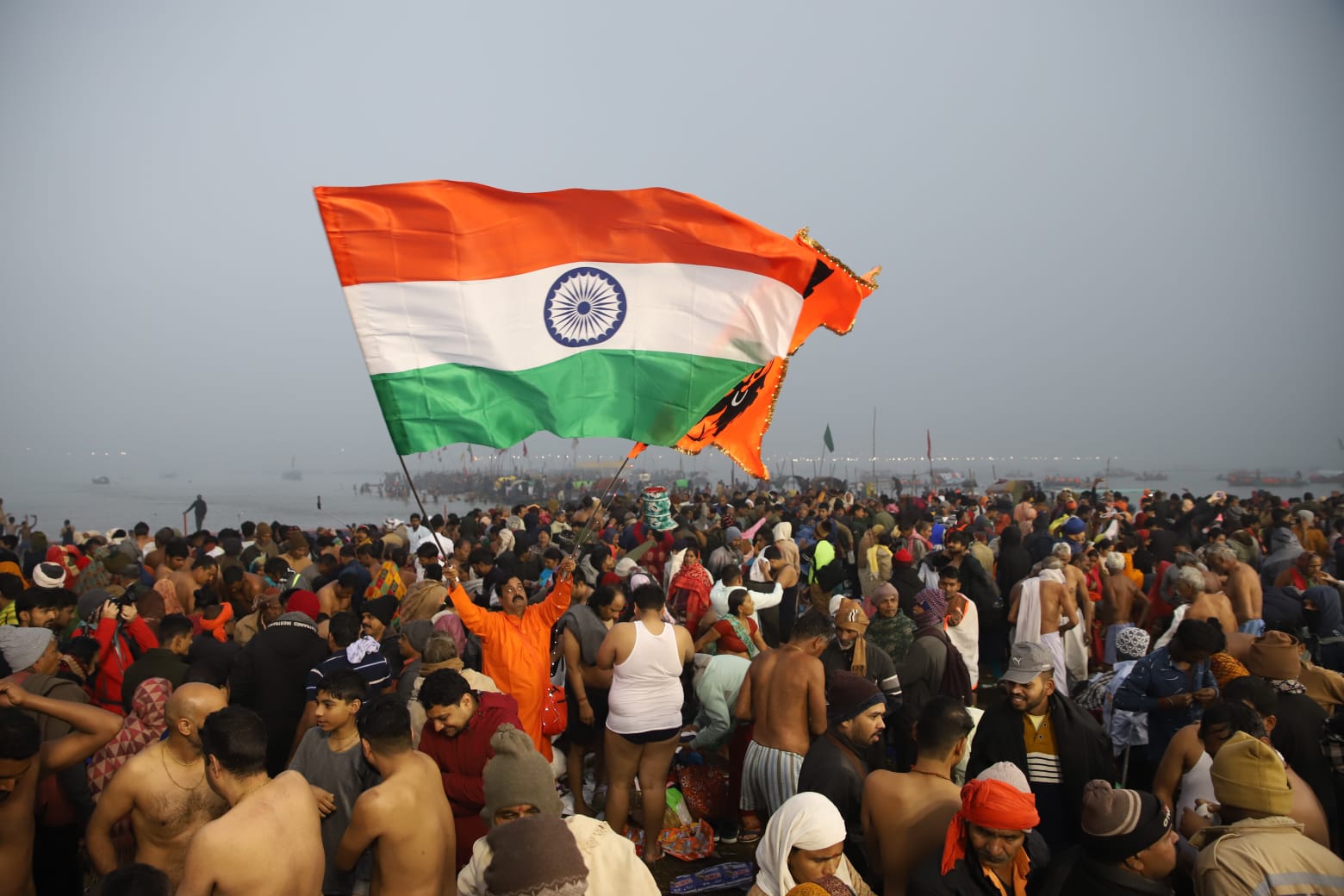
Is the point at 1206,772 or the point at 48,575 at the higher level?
the point at 48,575

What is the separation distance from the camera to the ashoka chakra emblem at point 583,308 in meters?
5.44

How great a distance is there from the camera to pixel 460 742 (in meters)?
3.89

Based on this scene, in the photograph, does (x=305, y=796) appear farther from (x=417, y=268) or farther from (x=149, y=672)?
(x=417, y=268)

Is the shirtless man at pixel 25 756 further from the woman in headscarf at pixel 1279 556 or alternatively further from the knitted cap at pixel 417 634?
the woman in headscarf at pixel 1279 556

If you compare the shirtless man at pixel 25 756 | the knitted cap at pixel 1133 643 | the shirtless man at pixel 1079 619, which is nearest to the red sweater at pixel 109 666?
the shirtless man at pixel 25 756

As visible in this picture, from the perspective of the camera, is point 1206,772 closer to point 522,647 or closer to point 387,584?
point 522,647

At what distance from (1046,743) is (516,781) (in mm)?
2594

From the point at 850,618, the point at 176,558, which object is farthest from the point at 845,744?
the point at 176,558

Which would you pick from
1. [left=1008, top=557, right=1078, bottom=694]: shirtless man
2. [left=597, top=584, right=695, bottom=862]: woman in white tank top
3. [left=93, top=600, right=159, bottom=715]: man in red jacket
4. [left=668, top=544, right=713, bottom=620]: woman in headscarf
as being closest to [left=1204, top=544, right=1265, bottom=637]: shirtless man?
[left=1008, top=557, right=1078, bottom=694]: shirtless man

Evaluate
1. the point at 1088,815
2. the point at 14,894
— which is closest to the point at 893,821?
the point at 1088,815

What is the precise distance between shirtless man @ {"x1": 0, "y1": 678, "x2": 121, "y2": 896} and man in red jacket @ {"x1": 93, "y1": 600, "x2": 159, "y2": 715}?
1604 mm

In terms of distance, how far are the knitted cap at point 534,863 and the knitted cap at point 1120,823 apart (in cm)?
179

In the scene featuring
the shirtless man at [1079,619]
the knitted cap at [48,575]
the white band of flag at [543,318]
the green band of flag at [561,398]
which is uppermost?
the white band of flag at [543,318]

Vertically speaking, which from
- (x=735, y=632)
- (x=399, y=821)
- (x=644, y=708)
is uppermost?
(x=735, y=632)
